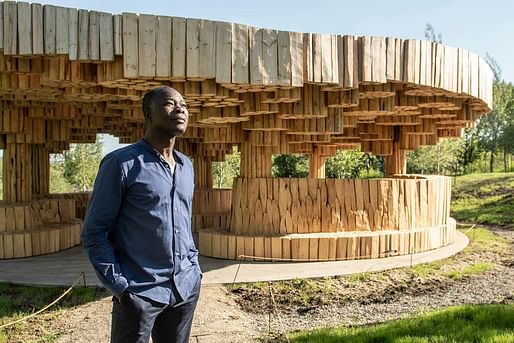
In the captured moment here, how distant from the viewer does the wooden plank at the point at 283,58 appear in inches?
247

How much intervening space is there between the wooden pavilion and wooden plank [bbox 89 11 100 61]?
0.04ft

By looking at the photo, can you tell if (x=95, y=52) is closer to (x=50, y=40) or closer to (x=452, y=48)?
(x=50, y=40)

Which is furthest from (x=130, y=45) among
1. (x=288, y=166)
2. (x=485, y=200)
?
(x=288, y=166)

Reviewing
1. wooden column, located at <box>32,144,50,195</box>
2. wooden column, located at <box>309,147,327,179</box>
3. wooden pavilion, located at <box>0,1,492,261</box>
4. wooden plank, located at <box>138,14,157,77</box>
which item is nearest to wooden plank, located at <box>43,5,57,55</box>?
wooden pavilion, located at <box>0,1,492,261</box>

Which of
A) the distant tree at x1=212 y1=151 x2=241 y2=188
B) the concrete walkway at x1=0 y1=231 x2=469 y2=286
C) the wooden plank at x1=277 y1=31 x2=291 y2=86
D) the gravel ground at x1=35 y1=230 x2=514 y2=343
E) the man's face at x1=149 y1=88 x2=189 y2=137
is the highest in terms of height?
the wooden plank at x1=277 y1=31 x2=291 y2=86

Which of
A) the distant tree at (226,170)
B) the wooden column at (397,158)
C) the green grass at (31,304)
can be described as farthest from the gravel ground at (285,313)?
the distant tree at (226,170)

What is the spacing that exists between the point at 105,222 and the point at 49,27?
14.5 feet

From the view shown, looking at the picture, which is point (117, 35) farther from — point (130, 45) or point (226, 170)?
point (226, 170)

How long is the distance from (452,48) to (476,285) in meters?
3.69

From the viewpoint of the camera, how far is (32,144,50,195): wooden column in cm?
1236

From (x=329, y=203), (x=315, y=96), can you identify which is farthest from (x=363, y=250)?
(x=315, y=96)

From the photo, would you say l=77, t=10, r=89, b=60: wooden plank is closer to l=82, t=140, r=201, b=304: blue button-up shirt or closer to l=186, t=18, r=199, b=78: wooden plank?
l=186, t=18, r=199, b=78: wooden plank

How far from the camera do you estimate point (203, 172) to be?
15516mm

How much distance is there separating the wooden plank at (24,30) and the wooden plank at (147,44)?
1338mm
